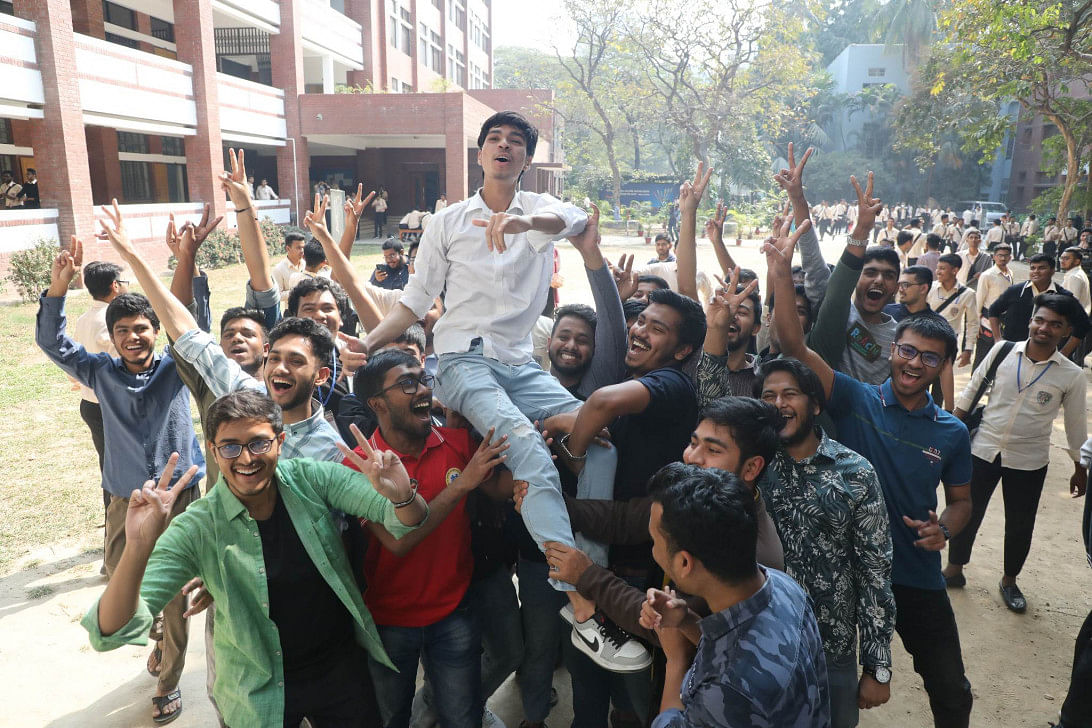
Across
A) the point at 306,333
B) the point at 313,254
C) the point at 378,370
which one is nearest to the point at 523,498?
the point at 378,370

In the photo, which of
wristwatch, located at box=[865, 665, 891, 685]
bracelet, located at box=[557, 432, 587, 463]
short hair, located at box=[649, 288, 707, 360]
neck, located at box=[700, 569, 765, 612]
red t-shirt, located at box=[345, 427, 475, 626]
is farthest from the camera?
short hair, located at box=[649, 288, 707, 360]

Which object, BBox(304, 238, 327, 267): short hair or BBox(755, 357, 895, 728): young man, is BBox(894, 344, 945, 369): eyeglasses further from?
BBox(304, 238, 327, 267): short hair

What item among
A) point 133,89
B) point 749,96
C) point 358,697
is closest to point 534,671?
point 358,697

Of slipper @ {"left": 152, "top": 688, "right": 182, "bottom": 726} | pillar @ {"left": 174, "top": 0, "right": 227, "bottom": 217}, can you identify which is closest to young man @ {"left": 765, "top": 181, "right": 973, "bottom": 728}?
slipper @ {"left": 152, "top": 688, "right": 182, "bottom": 726}

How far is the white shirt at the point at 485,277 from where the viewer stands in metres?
3.11

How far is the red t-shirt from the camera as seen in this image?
2.67 meters

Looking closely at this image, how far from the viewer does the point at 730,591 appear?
1898 mm

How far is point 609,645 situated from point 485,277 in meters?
1.58

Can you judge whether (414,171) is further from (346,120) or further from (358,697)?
(358,697)

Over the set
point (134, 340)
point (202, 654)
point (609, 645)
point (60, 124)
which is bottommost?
point (202, 654)

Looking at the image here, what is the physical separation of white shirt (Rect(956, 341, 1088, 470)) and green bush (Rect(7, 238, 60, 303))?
1462cm

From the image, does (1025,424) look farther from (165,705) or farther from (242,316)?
(165,705)

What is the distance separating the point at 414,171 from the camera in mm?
32000

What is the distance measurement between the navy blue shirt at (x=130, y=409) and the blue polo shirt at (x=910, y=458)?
3256mm
